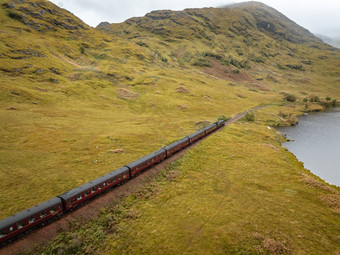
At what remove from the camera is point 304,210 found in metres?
30.8

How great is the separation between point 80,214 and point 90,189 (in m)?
3.42

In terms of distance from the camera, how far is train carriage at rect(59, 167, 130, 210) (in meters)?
26.9

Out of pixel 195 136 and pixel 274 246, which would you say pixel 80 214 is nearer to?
pixel 274 246

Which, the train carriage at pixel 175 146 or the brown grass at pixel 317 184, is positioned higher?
the train carriage at pixel 175 146

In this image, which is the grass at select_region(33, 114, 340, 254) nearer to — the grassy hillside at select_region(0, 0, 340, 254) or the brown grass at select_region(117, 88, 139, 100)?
the grassy hillside at select_region(0, 0, 340, 254)

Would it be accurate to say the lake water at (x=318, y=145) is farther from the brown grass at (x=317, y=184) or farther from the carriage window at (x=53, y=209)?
the carriage window at (x=53, y=209)

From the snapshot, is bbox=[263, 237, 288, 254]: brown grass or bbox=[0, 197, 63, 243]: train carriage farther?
bbox=[263, 237, 288, 254]: brown grass

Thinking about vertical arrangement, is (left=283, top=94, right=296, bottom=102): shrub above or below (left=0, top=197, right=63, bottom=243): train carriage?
below

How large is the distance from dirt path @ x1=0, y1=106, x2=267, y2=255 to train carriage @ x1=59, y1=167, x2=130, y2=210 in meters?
1.19

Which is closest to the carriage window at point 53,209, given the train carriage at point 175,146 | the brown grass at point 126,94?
the train carriage at point 175,146

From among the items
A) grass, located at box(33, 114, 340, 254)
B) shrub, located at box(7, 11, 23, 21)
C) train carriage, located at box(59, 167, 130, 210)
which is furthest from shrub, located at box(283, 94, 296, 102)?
shrub, located at box(7, 11, 23, 21)

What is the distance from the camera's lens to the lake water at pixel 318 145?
54094 mm

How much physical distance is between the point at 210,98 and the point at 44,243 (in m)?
113

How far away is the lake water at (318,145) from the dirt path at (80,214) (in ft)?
144
